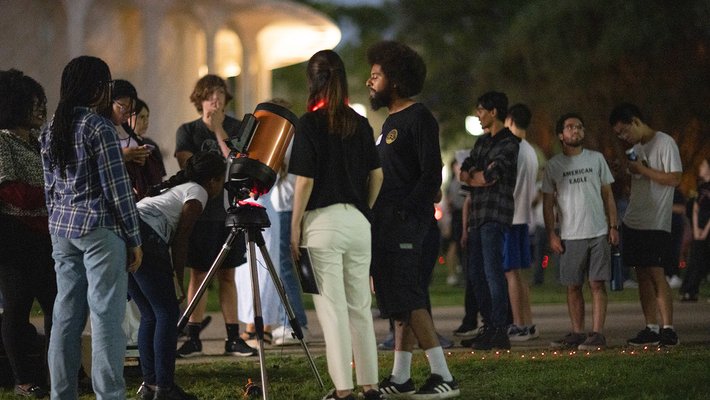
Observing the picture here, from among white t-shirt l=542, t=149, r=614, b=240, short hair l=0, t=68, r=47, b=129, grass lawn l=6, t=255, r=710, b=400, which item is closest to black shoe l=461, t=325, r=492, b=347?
grass lawn l=6, t=255, r=710, b=400

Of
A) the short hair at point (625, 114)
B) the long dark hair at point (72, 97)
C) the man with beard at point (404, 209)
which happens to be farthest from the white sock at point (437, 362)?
the short hair at point (625, 114)

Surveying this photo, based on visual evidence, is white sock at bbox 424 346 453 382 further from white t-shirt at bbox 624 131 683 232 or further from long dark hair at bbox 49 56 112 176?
white t-shirt at bbox 624 131 683 232

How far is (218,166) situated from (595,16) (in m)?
26.9

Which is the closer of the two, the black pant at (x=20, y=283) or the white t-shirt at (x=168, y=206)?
the white t-shirt at (x=168, y=206)

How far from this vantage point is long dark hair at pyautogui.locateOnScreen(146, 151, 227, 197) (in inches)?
297

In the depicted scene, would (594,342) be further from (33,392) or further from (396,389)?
(33,392)

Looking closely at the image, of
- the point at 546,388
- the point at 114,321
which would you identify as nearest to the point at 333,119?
Answer: the point at 114,321

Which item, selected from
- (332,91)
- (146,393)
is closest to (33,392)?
(146,393)

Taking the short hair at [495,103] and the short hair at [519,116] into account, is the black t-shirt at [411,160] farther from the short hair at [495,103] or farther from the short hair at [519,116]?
the short hair at [519,116]

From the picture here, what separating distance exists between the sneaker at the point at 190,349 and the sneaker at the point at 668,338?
378 cm

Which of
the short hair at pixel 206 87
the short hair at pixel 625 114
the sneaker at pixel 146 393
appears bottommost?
the sneaker at pixel 146 393

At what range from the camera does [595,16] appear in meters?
33.0

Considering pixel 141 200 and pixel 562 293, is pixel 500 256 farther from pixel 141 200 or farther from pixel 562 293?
pixel 562 293

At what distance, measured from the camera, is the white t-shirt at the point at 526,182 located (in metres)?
10.9
